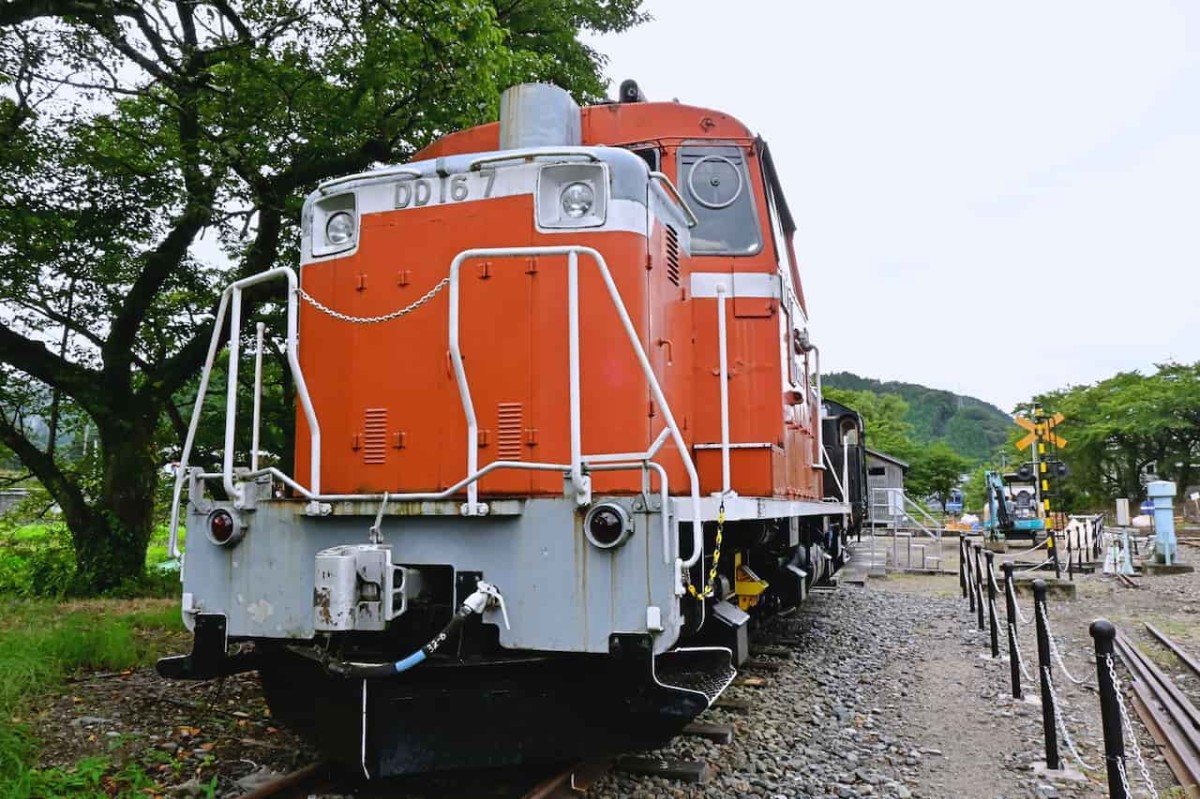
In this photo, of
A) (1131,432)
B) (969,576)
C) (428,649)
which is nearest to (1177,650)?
(969,576)

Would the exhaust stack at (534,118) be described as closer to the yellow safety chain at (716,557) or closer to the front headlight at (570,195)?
the front headlight at (570,195)

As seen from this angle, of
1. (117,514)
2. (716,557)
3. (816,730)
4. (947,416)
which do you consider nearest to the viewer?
(716,557)

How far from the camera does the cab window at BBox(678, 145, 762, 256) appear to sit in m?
4.76

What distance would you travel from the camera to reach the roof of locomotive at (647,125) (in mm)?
4750

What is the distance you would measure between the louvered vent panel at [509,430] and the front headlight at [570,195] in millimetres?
835

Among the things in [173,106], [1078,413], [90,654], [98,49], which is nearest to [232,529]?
[90,654]

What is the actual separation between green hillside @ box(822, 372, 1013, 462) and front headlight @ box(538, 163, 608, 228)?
94.9 m

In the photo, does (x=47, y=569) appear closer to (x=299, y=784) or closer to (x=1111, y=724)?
(x=299, y=784)

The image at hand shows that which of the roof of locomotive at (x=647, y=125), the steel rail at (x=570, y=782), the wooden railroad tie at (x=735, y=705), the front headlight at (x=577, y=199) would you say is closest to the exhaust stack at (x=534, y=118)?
the roof of locomotive at (x=647, y=125)

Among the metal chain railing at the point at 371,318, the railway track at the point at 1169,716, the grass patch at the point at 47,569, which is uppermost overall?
the metal chain railing at the point at 371,318

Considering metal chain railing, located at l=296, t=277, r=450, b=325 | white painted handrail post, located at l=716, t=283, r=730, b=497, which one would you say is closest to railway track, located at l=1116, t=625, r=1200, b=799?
white painted handrail post, located at l=716, t=283, r=730, b=497

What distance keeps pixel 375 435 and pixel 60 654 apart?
11.4 ft

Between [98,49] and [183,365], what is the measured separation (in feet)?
10.5

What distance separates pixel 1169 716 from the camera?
18.4 feet
